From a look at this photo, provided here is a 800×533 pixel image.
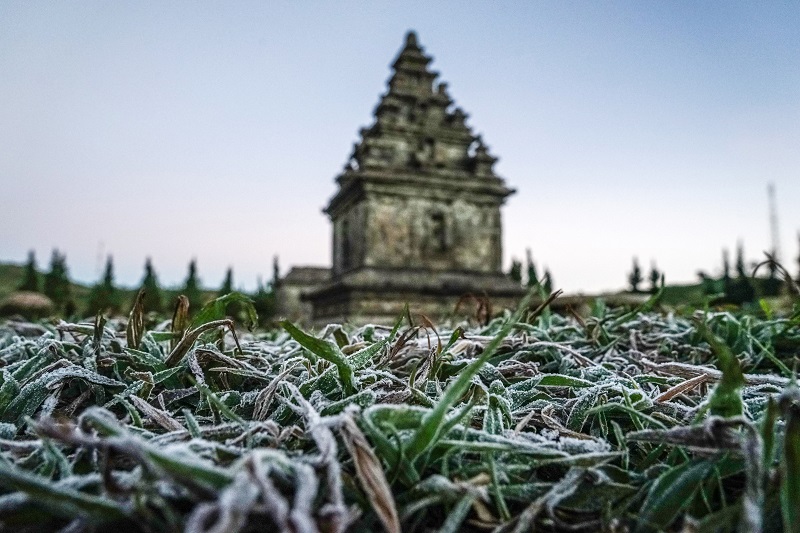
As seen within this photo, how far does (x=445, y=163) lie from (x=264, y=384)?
11062mm

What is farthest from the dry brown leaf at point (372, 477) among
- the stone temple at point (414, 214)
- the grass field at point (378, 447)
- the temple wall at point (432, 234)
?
the temple wall at point (432, 234)

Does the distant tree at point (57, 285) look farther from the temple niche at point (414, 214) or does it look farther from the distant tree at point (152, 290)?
the temple niche at point (414, 214)

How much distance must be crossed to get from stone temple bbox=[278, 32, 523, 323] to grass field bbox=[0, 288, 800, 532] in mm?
8893

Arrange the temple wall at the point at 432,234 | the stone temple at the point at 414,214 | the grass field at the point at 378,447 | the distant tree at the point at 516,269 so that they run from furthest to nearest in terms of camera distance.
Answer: the distant tree at the point at 516,269 → the temple wall at the point at 432,234 → the stone temple at the point at 414,214 → the grass field at the point at 378,447

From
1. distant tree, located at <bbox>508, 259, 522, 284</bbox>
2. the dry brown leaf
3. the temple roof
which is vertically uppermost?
the temple roof

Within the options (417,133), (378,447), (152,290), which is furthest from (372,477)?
(152,290)

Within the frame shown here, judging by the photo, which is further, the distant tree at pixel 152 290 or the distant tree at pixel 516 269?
the distant tree at pixel 152 290

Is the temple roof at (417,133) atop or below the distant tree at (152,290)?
atop

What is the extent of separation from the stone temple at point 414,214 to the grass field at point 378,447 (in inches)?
350

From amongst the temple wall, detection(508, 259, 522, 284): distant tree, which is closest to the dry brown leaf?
the temple wall

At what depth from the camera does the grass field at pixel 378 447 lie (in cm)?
44

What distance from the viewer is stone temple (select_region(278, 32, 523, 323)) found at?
10.4 meters

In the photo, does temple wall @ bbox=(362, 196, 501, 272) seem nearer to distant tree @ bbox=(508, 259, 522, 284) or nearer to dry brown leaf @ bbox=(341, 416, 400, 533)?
distant tree @ bbox=(508, 259, 522, 284)

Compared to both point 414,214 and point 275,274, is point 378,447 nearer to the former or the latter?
point 414,214
